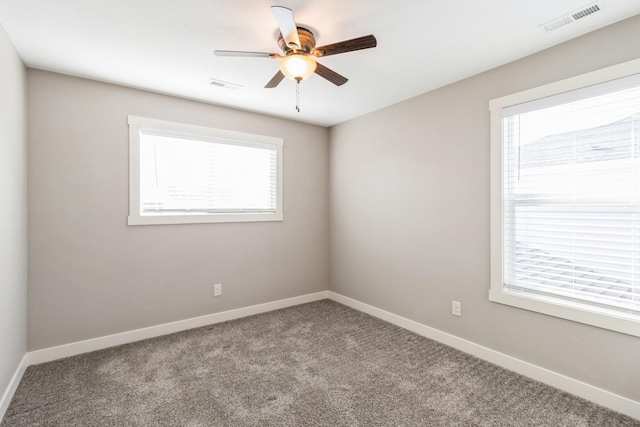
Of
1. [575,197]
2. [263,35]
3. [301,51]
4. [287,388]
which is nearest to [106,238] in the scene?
[287,388]

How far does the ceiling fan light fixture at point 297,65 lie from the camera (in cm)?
195

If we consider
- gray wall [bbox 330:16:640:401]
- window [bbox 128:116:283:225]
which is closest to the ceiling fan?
gray wall [bbox 330:16:640:401]

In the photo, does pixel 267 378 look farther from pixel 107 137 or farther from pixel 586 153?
pixel 586 153

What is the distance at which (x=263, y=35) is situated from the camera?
2.12 meters

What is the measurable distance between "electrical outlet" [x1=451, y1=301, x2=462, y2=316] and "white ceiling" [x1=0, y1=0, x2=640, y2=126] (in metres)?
2.05

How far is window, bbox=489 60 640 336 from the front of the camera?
196 centimetres

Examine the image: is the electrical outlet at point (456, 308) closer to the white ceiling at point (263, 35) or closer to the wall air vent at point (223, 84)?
the white ceiling at point (263, 35)

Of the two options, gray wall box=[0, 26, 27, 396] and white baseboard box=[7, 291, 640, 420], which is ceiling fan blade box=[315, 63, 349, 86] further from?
white baseboard box=[7, 291, 640, 420]

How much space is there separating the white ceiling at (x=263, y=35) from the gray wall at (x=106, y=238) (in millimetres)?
282

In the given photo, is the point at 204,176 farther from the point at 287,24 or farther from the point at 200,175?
the point at 287,24

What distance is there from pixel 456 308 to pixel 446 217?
2.79 ft

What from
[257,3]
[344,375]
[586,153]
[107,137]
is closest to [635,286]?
[586,153]

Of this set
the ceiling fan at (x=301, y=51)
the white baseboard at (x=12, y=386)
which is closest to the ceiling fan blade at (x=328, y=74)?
the ceiling fan at (x=301, y=51)

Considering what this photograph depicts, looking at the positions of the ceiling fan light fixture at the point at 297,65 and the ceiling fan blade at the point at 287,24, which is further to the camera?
the ceiling fan light fixture at the point at 297,65
